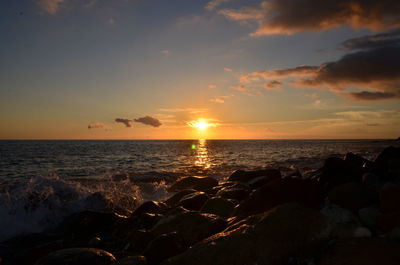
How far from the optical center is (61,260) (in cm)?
454

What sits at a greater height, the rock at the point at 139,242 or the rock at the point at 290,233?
the rock at the point at 290,233

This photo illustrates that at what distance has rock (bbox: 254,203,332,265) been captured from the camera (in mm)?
3424

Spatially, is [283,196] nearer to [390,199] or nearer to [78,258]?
[390,199]

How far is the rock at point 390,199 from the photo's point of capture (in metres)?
3.97

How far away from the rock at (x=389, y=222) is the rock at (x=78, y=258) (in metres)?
4.01

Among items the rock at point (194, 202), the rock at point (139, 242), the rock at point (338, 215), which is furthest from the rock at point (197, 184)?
the rock at point (338, 215)

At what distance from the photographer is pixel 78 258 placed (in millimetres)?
4609

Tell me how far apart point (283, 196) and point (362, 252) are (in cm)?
221

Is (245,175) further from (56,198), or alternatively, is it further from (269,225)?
(269,225)

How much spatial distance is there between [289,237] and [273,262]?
0.39 metres

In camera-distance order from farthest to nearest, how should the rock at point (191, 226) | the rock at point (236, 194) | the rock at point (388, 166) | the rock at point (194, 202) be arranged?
the rock at point (236, 194) → the rock at point (194, 202) → the rock at point (388, 166) → the rock at point (191, 226)

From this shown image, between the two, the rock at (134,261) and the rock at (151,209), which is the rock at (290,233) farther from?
the rock at (151,209)

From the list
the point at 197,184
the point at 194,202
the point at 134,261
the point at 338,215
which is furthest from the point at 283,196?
the point at 197,184

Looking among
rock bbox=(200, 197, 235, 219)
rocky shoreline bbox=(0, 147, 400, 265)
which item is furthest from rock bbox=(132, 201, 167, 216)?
rock bbox=(200, 197, 235, 219)
